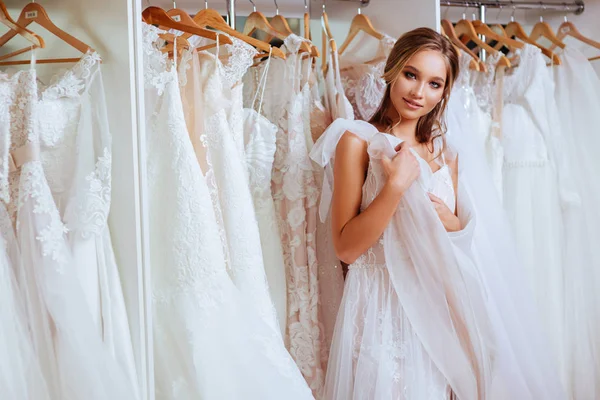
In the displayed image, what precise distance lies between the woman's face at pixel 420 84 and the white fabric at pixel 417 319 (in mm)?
98

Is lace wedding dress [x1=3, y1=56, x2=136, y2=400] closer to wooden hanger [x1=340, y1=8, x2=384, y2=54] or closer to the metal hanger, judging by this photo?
the metal hanger

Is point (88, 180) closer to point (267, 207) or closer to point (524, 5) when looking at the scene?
point (267, 207)

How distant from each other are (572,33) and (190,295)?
1605 millimetres

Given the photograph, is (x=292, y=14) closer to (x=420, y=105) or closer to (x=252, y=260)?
(x=420, y=105)

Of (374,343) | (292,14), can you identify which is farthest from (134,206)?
(292,14)

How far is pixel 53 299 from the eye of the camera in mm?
1392

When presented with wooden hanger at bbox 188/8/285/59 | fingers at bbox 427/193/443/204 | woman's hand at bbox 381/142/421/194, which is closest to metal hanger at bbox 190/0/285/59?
wooden hanger at bbox 188/8/285/59

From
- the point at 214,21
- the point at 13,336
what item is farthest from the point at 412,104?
the point at 13,336

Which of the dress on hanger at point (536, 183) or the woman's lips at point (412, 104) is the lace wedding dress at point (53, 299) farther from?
the dress on hanger at point (536, 183)

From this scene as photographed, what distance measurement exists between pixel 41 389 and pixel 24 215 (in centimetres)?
36

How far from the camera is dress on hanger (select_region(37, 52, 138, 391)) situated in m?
1.47

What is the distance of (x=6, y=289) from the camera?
4.52ft

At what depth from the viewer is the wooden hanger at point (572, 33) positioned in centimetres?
228

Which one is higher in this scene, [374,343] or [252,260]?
[252,260]
